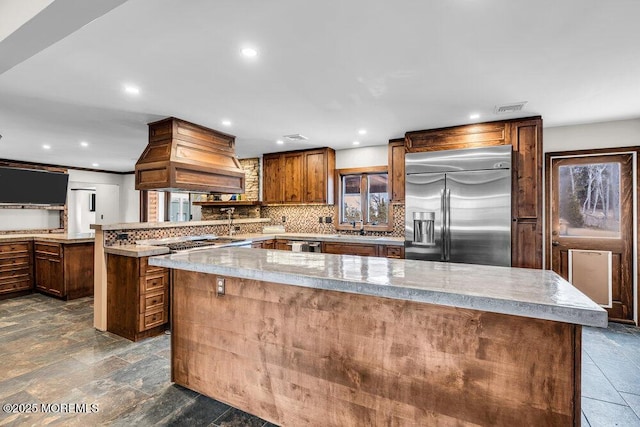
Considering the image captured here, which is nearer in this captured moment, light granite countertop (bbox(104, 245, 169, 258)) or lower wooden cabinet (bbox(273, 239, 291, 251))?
light granite countertop (bbox(104, 245, 169, 258))

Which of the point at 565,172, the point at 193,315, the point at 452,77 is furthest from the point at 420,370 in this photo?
the point at 565,172

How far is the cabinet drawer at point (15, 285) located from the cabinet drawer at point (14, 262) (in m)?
0.19

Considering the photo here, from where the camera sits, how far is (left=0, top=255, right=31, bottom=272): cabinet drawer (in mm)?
4586

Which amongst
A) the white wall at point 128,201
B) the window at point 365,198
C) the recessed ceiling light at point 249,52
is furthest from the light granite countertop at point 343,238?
the white wall at point 128,201

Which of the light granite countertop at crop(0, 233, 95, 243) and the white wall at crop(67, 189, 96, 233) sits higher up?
the white wall at crop(67, 189, 96, 233)

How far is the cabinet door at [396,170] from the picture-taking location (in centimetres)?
468

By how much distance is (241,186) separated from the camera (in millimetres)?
4660

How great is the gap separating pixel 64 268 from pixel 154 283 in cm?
221

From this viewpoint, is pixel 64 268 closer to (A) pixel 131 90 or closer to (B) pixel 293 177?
(A) pixel 131 90

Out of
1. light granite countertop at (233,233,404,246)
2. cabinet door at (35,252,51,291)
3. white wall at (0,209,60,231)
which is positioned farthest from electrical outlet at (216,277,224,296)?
white wall at (0,209,60,231)

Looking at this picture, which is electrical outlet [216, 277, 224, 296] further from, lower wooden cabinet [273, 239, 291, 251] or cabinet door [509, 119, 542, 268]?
cabinet door [509, 119, 542, 268]

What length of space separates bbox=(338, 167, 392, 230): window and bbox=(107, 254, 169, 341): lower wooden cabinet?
3.04m

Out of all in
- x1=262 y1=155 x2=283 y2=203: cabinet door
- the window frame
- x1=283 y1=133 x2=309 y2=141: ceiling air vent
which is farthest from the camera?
x1=262 y1=155 x2=283 y2=203: cabinet door

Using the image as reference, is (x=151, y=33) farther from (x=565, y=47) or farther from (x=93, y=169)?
(x=93, y=169)
